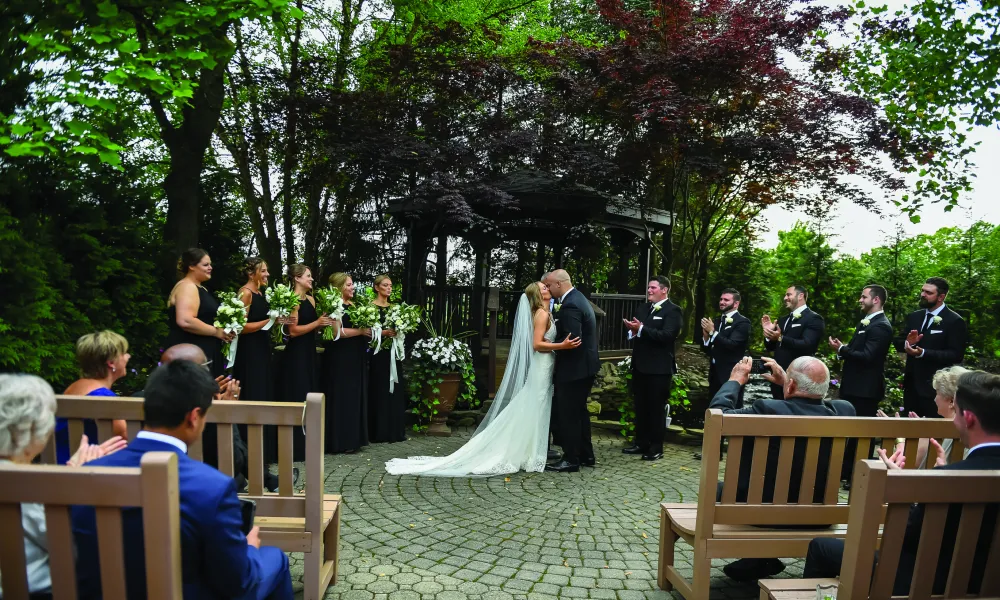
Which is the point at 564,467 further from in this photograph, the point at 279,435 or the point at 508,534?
the point at 279,435

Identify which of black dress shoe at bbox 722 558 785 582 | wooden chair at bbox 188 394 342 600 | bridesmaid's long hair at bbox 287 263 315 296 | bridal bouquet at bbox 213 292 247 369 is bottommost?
black dress shoe at bbox 722 558 785 582

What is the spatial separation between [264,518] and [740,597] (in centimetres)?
275

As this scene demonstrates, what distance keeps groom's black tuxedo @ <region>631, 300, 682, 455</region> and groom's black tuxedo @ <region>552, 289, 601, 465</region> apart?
2.67 ft

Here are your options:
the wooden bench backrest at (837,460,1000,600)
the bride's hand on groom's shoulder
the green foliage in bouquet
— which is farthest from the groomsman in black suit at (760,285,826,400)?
the wooden bench backrest at (837,460,1000,600)

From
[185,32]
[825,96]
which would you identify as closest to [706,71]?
[825,96]

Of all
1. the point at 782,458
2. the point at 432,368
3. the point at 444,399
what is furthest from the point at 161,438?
the point at 444,399

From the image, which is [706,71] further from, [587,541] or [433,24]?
[587,541]

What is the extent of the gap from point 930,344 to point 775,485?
14.0ft

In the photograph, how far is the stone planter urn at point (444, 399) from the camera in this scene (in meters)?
8.88

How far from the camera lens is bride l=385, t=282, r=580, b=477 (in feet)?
22.5

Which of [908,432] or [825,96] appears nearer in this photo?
[908,432]

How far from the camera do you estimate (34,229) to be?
283 inches

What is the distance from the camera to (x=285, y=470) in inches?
137

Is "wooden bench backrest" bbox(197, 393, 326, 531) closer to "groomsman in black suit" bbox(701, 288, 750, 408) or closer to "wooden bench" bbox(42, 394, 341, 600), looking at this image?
Result: "wooden bench" bbox(42, 394, 341, 600)
